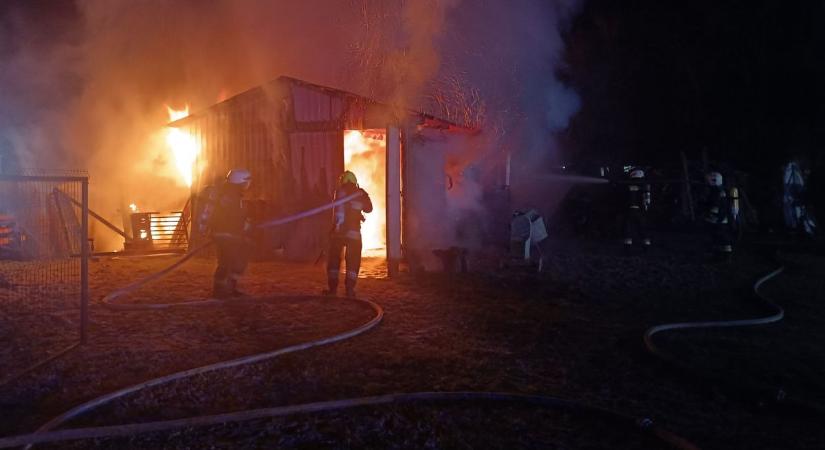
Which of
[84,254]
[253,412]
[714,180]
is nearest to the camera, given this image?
[253,412]

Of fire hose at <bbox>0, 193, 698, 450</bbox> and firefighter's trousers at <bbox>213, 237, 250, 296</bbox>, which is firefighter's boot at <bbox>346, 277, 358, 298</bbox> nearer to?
firefighter's trousers at <bbox>213, 237, 250, 296</bbox>

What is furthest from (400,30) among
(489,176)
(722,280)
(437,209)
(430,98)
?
(722,280)

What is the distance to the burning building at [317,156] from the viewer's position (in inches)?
448

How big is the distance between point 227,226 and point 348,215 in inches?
64.0

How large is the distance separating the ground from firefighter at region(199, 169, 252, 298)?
61 cm

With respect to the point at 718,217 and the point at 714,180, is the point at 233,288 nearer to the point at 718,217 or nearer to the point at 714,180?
the point at 718,217

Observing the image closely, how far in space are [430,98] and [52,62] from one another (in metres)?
12.1

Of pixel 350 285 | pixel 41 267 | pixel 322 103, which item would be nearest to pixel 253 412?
pixel 350 285

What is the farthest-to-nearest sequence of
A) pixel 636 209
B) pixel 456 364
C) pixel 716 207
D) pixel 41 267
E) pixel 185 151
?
pixel 185 151 < pixel 636 209 < pixel 716 207 < pixel 41 267 < pixel 456 364

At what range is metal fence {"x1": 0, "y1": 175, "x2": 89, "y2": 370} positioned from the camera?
18.4ft

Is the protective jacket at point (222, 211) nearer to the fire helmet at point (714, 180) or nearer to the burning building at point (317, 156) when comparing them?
the burning building at point (317, 156)

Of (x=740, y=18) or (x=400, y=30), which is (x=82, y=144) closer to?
(x=400, y=30)

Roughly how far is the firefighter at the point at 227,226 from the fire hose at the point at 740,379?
5.23 meters

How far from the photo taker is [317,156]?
12.1 m
